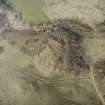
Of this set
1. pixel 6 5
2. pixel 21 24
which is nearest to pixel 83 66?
pixel 21 24

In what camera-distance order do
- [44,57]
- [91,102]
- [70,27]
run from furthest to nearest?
[70,27] < [44,57] < [91,102]

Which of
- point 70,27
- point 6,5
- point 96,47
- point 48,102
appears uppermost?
point 6,5

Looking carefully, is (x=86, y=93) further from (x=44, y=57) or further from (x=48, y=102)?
(x=44, y=57)

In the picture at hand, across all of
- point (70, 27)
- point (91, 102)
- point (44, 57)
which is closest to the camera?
point (91, 102)

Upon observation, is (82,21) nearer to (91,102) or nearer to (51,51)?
(51,51)

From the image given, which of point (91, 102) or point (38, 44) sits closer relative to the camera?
point (91, 102)

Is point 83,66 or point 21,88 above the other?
point 83,66
